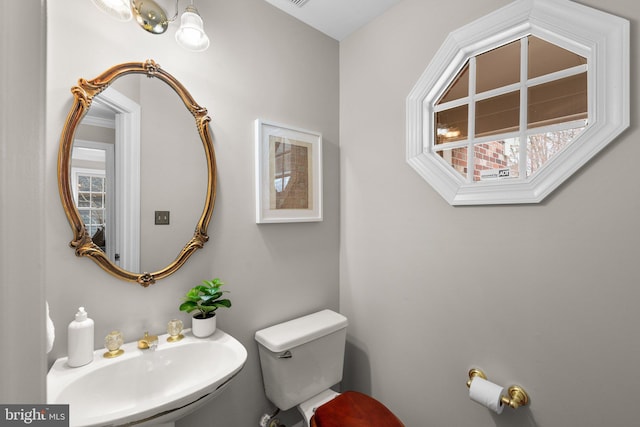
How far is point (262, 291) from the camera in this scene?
4.96ft

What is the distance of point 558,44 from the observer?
1.10 metres

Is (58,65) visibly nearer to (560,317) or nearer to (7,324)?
(7,324)

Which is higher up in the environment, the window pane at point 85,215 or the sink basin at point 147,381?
the window pane at point 85,215

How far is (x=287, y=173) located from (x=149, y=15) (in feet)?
2.90

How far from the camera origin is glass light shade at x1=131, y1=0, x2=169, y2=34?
3.24 feet

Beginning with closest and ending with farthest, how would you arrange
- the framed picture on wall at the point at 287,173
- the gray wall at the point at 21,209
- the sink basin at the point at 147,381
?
the gray wall at the point at 21,209, the sink basin at the point at 147,381, the framed picture on wall at the point at 287,173

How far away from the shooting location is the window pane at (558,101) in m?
1.06

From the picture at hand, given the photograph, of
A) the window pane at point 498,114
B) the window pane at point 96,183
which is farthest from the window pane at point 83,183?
the window pane at point 498,114

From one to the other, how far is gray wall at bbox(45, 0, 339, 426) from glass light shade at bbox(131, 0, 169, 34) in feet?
0.56

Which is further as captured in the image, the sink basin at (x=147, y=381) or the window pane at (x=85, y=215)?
the window pane at (x=85, y=215)

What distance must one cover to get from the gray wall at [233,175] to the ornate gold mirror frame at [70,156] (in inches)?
1.1

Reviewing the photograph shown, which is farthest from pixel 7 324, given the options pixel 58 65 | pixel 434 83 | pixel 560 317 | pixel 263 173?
pixel 434 83

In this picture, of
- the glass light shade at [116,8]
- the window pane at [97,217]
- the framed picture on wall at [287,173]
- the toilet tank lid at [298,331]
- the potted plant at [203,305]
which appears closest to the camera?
the glass light shade at [116,8]

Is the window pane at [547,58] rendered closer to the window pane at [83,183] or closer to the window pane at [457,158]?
the window pane at [457,158]
